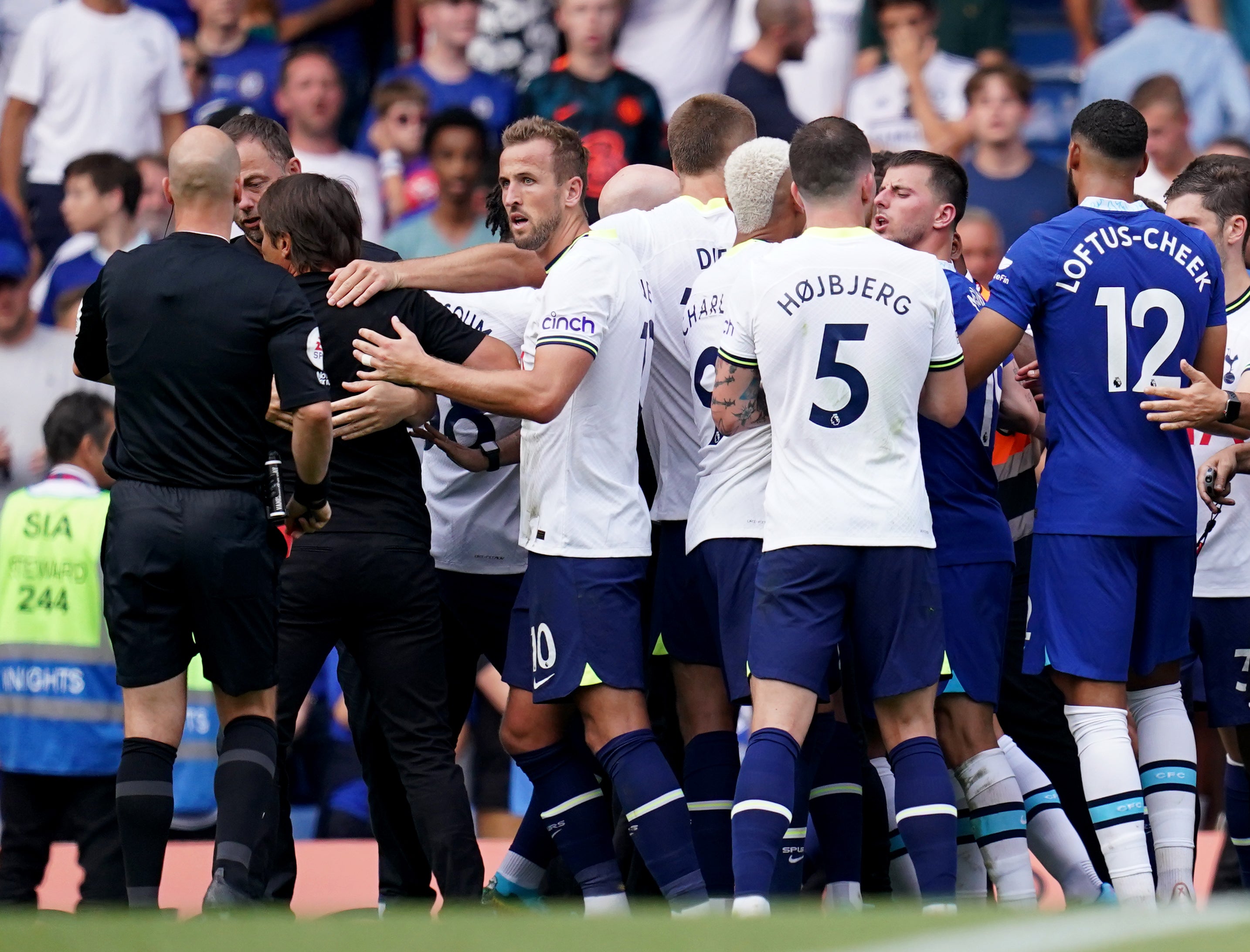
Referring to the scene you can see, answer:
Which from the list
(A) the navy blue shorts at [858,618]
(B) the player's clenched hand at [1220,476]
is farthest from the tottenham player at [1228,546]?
(A) the navy blue shorts at [858,618]

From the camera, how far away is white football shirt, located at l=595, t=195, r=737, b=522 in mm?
5098

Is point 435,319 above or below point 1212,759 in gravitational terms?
above

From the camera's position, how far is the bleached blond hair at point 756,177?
4.83 meters

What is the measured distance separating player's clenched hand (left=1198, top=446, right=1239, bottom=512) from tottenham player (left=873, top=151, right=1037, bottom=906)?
2.23ft

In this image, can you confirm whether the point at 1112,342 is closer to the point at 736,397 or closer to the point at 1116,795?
the point at 736,397

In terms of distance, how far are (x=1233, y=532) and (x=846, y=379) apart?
1789 mm

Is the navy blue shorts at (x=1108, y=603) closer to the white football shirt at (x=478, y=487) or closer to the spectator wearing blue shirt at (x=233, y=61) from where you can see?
the white football shirt at (x=478, y=487)

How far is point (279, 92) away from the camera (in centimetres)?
893

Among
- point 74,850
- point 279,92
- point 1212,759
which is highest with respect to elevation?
point 279,92

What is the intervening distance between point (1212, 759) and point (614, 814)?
2.93m

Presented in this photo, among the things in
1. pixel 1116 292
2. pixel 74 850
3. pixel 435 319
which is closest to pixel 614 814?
pixel 435 319

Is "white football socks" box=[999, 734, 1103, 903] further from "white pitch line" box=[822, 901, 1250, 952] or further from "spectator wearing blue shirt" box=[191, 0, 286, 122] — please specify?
"spectator wearing blue shirt" box=[191, 0, 286, 122]

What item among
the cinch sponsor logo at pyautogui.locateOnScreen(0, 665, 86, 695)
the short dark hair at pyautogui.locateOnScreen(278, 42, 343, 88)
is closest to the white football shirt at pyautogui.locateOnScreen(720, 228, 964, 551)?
the cinch sponsor logo at pyautogui.locateOnScreen(0, 665, 86, 695)

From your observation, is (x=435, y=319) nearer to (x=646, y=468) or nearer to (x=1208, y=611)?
(x=646, y=468)
